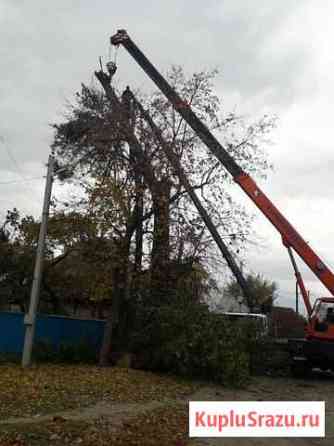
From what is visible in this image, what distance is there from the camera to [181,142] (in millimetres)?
17875

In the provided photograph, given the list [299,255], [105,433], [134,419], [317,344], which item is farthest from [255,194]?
[105,433]

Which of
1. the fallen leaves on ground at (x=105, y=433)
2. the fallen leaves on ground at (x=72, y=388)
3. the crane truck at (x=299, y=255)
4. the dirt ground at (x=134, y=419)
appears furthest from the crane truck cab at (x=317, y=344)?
the fallen leaves on ground at (x=105, y=433)

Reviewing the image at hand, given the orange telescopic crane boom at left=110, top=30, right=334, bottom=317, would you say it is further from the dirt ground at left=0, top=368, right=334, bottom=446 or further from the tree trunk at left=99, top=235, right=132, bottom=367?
the dirt ground at left=0, top=368, right=334, bottom=446

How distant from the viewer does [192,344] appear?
1574 centimetres

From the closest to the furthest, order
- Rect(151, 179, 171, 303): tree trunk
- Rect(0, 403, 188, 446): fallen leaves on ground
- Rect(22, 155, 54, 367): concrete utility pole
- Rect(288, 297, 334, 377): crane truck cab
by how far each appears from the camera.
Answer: Rect(0, 403, 188, 446): fallen leaves on ground, Rect(22, 155, 54, 367): concrete utility pole, Rect(151, 179, 171, 303): tree trunk, Rect(288, 297, 334, 377): crane truck cab

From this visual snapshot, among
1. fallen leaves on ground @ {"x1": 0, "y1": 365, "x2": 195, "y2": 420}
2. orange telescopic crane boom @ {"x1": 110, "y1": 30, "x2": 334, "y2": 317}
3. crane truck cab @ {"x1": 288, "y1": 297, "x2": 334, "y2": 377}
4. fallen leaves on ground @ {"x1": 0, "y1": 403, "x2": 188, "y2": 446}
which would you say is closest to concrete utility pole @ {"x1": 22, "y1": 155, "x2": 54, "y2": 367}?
fallen leaves on ground @ {"x1": 0, "y1": 365, "x2": 195, "y2": 420}

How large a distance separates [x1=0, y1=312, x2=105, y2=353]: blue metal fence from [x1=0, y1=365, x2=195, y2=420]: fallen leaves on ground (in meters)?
2.08

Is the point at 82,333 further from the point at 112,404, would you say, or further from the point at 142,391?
the point at 112,404

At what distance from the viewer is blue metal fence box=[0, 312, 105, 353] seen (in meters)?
17.8

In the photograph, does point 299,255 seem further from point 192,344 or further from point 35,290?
point 35,290

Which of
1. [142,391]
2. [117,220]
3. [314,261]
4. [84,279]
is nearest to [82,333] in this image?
[84,279]

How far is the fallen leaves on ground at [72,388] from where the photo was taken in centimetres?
1034

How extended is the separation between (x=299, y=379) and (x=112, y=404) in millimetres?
9497

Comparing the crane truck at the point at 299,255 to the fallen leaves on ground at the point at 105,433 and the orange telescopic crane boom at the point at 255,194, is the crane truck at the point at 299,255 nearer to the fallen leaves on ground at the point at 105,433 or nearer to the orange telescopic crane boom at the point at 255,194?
the orange telescopic crane boom at the point at 255,194
